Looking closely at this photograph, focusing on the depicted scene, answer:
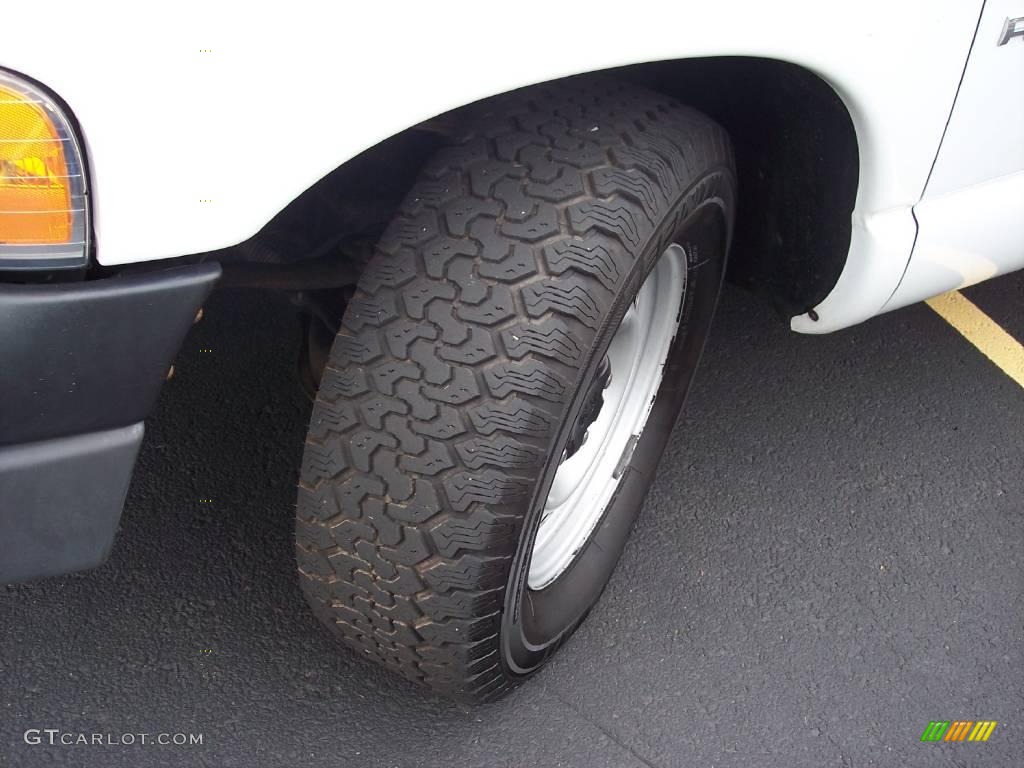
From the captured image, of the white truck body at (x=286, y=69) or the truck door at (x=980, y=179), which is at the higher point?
the white truck body at (x=286, y=69)

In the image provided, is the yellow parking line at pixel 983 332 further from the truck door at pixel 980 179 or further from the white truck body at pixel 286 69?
A: the white truck body at pixel 286 69

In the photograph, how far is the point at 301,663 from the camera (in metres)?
2.04

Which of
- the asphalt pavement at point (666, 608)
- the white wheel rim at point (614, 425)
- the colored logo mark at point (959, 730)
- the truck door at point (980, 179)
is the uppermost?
the truck door at point (980, 179)

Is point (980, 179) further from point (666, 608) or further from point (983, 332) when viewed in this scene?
point (983, 332)

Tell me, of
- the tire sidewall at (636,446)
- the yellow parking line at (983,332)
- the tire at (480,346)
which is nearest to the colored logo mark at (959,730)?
the tire sidewall at (636,446)

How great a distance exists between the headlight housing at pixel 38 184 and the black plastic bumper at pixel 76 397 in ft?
0.14

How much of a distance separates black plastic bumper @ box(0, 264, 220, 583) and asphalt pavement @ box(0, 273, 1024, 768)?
27.0 inches

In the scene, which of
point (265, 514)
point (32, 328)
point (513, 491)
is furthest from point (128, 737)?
point (32, 328)

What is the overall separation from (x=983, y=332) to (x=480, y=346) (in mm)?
2081

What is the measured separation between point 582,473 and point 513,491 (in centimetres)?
66

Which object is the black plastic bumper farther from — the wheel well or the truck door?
the truck door

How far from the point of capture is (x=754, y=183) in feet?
7.01

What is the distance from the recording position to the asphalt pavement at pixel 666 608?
6.40 ft

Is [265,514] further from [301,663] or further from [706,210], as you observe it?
[706,210]
